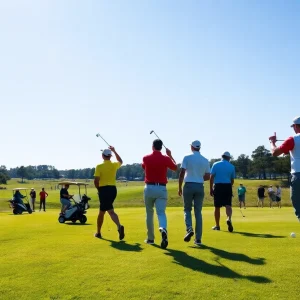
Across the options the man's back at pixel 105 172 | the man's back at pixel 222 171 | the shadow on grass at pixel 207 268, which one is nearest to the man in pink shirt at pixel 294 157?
the shadow on grass at pixel 207 268

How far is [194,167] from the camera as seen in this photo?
11008 millimetres

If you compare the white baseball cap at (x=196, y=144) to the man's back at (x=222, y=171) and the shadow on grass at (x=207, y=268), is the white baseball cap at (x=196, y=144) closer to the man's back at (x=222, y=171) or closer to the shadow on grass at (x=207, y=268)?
the shadow on grass at (x=207, y=268)

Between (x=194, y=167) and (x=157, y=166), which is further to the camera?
(x=194, y=167)

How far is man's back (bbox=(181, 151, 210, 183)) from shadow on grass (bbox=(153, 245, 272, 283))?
7.87 feet

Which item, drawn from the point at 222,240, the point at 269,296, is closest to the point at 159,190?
the point at 222,240

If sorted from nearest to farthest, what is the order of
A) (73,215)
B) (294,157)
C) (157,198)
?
(294,157)
(157,198)
(73,215)

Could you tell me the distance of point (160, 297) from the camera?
6.01 m

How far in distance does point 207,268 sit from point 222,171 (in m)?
6.90

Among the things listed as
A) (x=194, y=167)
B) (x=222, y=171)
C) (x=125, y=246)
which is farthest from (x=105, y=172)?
(x=222, y=171)

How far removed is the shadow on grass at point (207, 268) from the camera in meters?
6.98

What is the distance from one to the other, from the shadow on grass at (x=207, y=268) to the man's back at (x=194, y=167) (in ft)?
7.87

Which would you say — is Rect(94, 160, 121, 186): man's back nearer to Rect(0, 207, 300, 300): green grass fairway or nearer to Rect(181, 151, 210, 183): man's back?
Rect(0, 207, 300, 300): green grass fairway

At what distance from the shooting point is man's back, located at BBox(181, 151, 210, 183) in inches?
433

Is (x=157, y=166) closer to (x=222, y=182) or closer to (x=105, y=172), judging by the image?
(x=105, y=172)
